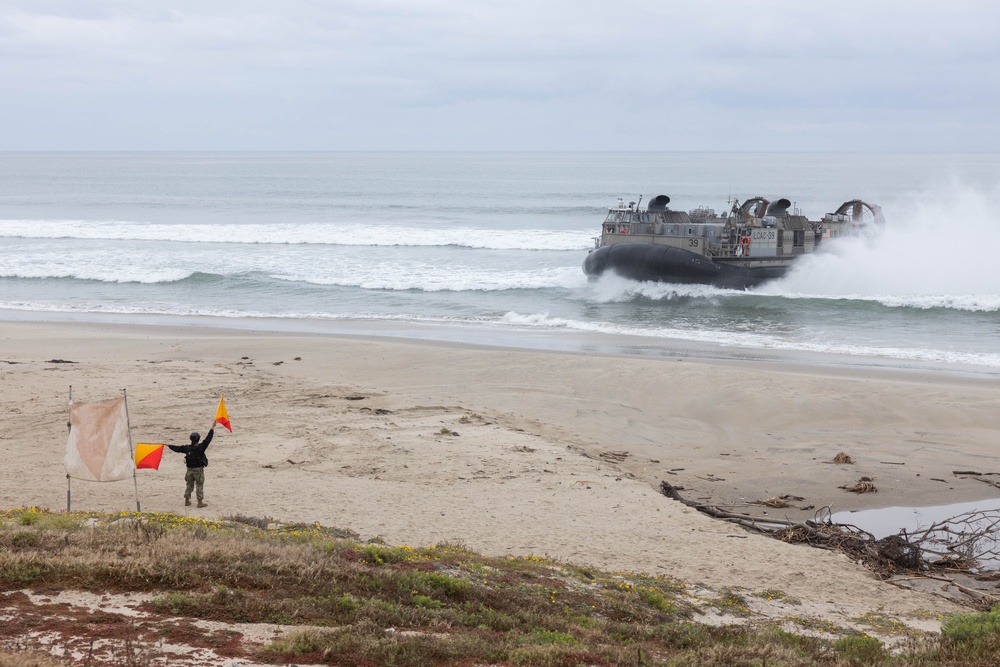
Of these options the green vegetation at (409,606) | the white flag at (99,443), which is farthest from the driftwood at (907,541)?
the white flag at (99,443)

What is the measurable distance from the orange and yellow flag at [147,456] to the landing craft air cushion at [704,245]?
22963mm

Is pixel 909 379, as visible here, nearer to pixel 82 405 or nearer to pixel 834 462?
pixel 834 462

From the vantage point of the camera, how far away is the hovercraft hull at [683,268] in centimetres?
3083

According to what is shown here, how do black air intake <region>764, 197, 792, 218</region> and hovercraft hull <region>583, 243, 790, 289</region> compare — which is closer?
hovercraft hull <region>583, 243, 790, 289</region>

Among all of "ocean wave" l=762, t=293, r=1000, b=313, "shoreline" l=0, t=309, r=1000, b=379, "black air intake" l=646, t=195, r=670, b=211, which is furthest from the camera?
"black air intake" l=646, t=195, r=670, b=211

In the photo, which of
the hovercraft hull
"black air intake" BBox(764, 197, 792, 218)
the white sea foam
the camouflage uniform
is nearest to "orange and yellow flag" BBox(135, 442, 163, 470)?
the camouflage uniform

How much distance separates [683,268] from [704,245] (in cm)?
138

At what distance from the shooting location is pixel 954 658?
6.65 m

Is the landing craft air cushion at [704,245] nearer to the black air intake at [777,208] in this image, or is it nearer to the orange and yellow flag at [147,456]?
the black air intake at [777,208]

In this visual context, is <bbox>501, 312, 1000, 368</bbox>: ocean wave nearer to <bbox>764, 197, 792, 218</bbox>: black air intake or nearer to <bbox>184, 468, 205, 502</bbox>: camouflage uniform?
<bbox>764, 197, 792, 218</bbox>: black air intake

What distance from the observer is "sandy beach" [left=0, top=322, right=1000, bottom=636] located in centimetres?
977

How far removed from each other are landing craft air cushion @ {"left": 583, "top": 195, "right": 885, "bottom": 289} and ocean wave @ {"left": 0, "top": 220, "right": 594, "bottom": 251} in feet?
44.7

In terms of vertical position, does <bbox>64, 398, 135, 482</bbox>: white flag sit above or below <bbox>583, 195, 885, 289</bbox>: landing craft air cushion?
below

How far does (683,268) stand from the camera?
30.8 metres
